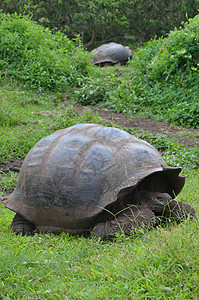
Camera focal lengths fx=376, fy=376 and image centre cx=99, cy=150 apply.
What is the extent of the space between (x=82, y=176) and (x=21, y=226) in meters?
0.79

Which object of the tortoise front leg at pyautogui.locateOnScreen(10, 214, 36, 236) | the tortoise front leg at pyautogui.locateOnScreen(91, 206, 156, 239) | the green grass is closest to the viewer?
the green grass

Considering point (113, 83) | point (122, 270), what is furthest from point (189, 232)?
point (113, 83)

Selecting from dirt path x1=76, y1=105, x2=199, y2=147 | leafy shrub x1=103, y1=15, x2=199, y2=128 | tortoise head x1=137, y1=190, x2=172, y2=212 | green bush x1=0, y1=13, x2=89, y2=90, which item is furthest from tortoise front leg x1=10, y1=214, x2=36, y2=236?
green bush x1=0, y1=13, x2=89, y2=90

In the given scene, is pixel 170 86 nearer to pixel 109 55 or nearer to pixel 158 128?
pixel 158 128

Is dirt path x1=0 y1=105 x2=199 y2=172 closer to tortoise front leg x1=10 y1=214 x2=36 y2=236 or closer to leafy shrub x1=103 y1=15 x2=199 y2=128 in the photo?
Result: leafy shrub x1=103 y1=15 x2=199 y2=128

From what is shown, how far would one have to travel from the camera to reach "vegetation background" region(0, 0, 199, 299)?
6.04ft

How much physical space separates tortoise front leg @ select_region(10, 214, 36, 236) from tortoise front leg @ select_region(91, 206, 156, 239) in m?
0.68

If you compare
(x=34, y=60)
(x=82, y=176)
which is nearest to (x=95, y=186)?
(x=82, y=176)

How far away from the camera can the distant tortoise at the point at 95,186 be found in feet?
8.89

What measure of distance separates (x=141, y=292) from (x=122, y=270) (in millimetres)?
211

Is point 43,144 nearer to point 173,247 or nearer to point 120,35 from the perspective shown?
point 173,247

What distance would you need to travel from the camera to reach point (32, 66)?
29.9 feet

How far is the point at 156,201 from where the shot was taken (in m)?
2.78

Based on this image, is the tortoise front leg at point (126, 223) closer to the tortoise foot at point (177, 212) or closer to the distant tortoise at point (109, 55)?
the tortoise foot at point (177, 212)
